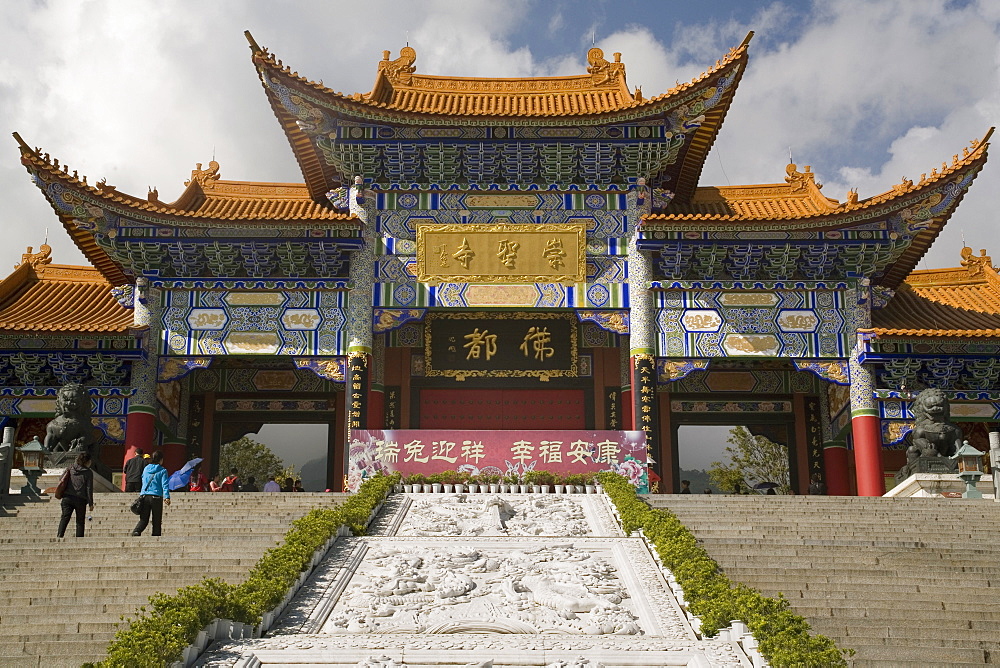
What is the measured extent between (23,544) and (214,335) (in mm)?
8397

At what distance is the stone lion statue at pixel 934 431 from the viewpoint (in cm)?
1788

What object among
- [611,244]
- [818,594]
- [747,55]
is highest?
[747,55]

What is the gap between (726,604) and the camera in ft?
31.0

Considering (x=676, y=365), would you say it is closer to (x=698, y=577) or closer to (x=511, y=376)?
(x=511, y=376)

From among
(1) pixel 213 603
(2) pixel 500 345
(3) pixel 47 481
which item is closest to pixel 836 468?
(2) pixel 500 345

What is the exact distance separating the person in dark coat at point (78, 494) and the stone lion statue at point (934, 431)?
12566 millimetres

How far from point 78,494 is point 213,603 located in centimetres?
456

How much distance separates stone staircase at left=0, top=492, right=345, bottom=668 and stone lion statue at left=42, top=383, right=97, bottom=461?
2.00 metres

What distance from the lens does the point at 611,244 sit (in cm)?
2108

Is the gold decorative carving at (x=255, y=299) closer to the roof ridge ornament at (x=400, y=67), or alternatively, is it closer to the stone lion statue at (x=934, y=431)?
the roof ridge ornament at (x=400, y=67)

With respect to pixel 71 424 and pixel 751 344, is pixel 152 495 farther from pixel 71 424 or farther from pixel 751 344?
pixel 751 344

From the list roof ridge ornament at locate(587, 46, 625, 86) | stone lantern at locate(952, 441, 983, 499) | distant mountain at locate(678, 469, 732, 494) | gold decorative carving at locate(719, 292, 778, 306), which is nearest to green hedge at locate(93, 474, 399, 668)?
stone lantern at locate(952, 441, 983, 499)

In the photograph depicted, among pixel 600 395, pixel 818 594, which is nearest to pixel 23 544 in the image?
pixel 818 594

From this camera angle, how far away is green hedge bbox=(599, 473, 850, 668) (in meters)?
8.29
